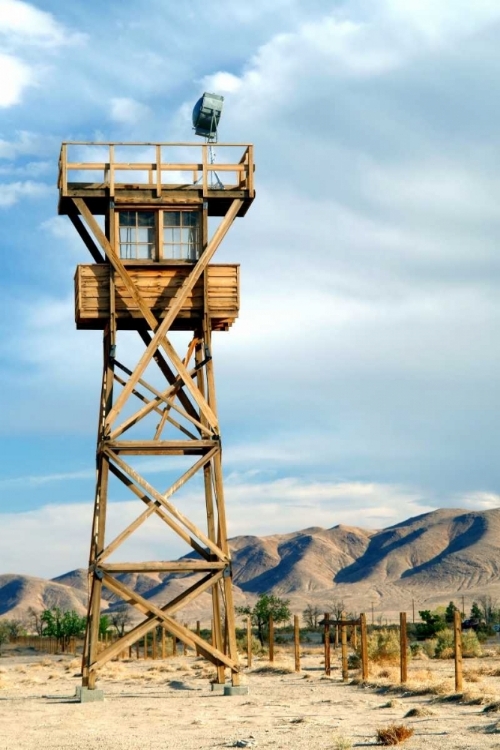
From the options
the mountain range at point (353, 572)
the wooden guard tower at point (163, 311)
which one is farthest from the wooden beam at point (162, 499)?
the mountain range at point (353, 572)

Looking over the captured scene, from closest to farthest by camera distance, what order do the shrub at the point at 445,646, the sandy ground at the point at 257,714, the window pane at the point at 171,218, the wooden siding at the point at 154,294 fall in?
the sandy ground at the point at 257,714
the wooden siding at the point at 154,294
the window pane at the point at 171,218
the shrub at the point at 445,646

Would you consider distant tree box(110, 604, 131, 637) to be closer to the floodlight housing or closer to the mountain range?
the mountain range

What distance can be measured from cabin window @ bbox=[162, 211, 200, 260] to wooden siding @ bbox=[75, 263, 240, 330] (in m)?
0.41

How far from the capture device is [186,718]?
19906 millimetres

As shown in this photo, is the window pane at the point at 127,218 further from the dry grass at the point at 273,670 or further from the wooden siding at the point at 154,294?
the dry grass at the point at 273,670

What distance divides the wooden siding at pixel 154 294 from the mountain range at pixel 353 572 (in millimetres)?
101223

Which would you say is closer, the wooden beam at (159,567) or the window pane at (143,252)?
the wooden beam at (159,567)

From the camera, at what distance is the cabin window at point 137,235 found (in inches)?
1060

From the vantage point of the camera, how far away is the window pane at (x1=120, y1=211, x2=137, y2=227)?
27.0 meters

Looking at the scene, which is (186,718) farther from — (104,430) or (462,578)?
(462,578)

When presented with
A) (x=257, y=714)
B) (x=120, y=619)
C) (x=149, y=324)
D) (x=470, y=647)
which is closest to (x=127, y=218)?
(x=149, y=324)

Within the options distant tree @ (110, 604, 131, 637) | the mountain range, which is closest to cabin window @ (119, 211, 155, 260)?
distant tree @ (110, 604, 131, 637)

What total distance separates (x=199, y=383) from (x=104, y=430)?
3.07 m

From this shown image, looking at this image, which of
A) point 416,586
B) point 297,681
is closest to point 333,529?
point 416,586
